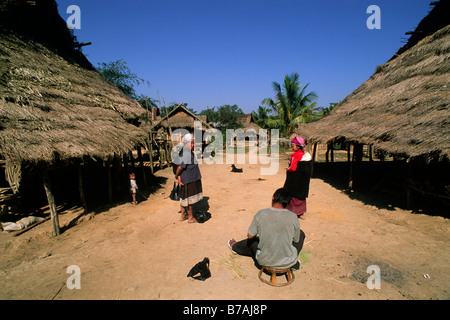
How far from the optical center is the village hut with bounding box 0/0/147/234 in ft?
13.8

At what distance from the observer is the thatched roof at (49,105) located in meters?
4.18

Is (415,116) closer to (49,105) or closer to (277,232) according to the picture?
(277,232)

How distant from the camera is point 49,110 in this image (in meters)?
5.18

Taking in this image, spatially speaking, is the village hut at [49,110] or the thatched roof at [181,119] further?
the thatched roof at [181,119]

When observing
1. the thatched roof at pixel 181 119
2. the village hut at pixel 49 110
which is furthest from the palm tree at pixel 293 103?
the village hut at pixel 49 110

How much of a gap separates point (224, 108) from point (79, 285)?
102 ft

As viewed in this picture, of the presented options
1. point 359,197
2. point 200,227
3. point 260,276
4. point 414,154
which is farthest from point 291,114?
point 260,276

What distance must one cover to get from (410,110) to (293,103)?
14.3 meters

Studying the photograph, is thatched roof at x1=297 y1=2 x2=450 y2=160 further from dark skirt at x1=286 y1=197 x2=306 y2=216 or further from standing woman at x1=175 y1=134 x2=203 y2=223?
standing woman at x1=175 y1=134 x2=203 y2=223

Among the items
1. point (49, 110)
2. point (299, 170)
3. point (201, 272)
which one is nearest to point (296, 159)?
point (299, 170)

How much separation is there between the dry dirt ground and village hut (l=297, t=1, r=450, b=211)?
1.42m

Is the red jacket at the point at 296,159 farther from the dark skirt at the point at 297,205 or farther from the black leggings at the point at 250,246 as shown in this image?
the black leggings at the point at 250,246

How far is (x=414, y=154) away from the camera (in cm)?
442

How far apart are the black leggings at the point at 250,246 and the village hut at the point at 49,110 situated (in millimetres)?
3849
